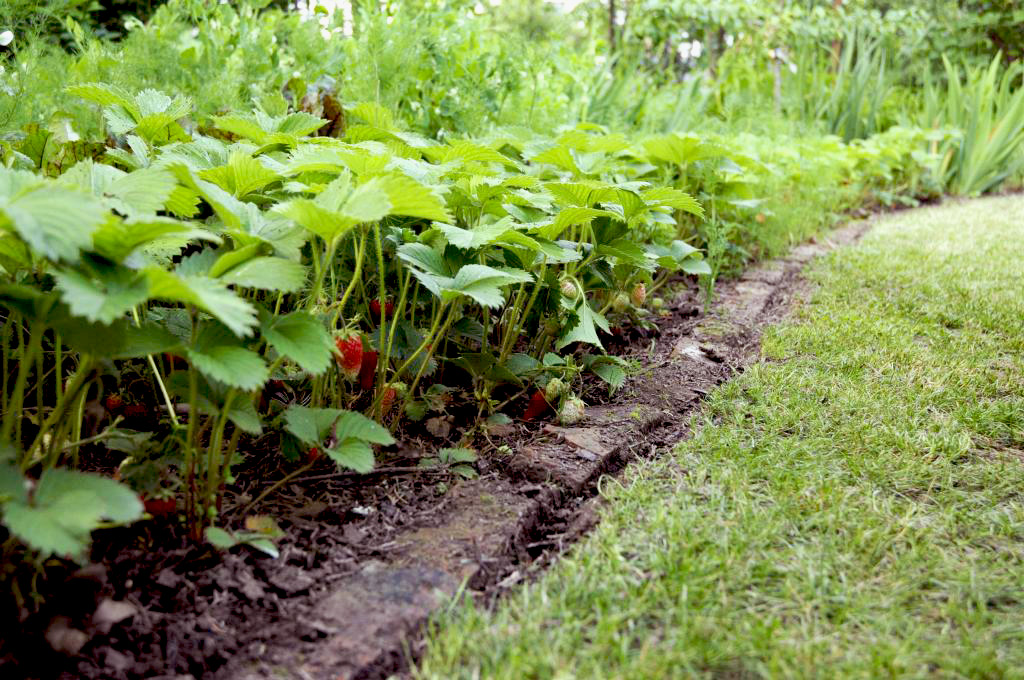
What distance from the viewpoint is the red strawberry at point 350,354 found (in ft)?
4.44

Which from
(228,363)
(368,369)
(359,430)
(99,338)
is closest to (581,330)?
(368,369)

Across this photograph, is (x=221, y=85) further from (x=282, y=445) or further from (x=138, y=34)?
(x=282, y=445)

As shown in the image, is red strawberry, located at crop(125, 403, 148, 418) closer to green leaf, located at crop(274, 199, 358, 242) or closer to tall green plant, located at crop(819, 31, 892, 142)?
green leaf, located at crop(274, 199, 358, 242)

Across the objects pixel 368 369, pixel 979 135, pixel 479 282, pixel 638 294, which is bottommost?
pixel 979 135

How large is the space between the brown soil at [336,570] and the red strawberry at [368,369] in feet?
0.53

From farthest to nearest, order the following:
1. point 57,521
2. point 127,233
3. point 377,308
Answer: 1. point 377,308
2. point 127,233
3. point 57,521

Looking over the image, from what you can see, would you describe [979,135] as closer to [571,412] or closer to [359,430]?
[571,412]

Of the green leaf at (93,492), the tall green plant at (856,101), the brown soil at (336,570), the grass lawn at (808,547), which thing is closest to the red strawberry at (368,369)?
the brown soil at (336,570)

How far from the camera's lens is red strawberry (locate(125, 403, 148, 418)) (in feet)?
4.59

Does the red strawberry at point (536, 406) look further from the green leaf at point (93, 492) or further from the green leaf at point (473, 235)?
the green leaf at point (93, 492)

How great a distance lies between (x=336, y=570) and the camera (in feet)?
3.67

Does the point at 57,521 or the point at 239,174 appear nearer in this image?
the point at 57,521

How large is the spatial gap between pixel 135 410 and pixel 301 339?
1.79ft

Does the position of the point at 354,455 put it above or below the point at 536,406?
above
